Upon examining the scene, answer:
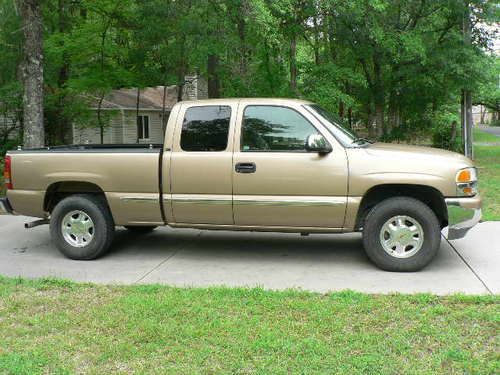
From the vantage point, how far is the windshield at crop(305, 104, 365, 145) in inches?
257

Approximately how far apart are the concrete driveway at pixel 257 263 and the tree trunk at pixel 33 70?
3977mm

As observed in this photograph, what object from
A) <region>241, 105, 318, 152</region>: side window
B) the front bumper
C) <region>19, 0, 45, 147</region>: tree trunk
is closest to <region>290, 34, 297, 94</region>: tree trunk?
<region>19, 0, 45, 147</region>: tree trunk

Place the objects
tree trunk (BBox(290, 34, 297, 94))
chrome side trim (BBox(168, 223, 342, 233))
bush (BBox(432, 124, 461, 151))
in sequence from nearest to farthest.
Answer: chrome side trim (BBox(168, 223, 342, 233)), tree trunk (BBox(290, 34, 297, 94)), bush (BBox(432, 124, 461, 151))

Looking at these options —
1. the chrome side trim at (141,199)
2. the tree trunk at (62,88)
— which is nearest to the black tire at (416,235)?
the chrome side trim at (141,199)

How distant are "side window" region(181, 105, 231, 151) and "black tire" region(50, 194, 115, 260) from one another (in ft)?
4.40

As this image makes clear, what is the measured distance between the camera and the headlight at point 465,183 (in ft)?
20.1

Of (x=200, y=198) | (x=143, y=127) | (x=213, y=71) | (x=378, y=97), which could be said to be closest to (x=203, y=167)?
(x=200, y=198)

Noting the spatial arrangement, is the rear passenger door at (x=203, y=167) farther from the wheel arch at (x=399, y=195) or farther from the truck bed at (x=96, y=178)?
the wheel arch at (x=399, y=195)

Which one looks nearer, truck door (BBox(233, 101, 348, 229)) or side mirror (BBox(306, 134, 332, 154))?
side mirror (BBox(306, 134, 332, 154))

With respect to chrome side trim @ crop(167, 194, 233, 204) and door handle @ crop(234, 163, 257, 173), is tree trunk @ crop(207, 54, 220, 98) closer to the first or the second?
chrome side trim @ crop(167, 194, 233, 204)

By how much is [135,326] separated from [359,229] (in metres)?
3.01

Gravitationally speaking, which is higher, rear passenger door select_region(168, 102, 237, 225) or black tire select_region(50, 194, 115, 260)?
rear passenger door select_region(168, 102, 237, 225)

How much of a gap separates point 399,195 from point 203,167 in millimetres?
2268

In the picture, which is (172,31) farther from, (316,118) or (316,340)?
(316,340)
